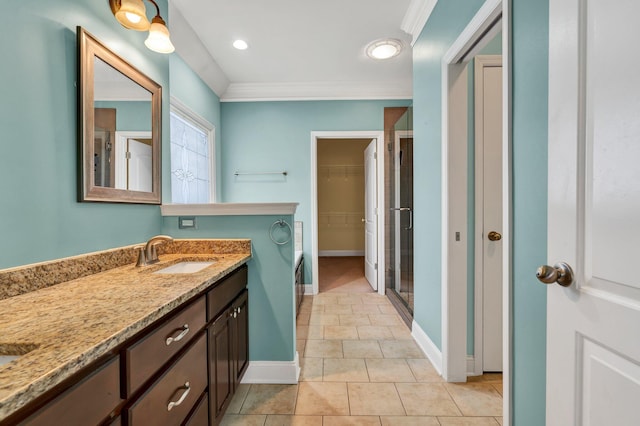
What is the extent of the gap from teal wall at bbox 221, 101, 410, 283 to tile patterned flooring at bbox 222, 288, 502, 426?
155cm

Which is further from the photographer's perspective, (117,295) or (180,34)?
(180,34)

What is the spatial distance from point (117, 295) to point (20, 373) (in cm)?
51

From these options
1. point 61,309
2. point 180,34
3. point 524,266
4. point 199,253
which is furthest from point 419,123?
point 61,309

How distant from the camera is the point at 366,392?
176 cm

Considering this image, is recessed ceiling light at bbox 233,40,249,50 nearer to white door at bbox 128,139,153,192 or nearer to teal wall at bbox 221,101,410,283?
teal wall at bbox 221,101,410,283

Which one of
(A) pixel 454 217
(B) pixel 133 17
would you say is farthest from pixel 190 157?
(A) pixel 454 217

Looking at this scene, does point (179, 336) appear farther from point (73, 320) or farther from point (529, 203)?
point (529, 203)

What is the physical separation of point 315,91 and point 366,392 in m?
3.29

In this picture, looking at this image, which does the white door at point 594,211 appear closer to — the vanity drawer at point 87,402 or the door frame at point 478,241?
the door frame at point 478,241

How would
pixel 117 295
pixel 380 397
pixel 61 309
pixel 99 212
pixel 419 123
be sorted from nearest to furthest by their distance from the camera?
pixel 61 309 → pixel 117 295 → pixel 99 212 → pixel 380 397 → pixel 419 123

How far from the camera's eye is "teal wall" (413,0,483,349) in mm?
1903

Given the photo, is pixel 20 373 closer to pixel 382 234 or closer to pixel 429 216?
pixel 429 216

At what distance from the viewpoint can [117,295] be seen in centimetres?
99

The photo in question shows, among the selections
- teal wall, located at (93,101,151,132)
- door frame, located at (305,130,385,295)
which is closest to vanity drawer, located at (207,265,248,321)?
teal wall, located at (93,101,151,132)
